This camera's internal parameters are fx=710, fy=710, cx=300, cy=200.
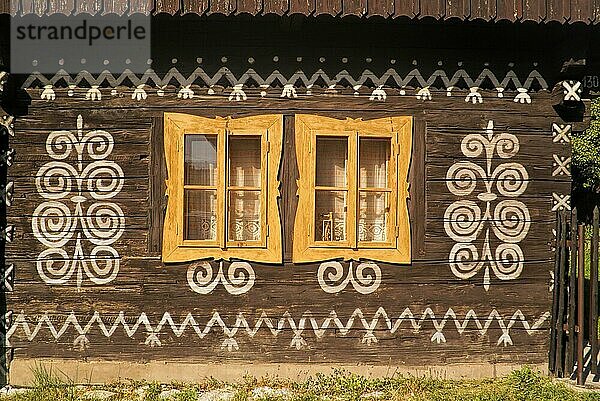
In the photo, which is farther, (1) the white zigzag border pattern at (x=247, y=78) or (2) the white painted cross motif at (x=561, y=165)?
(2) the white painted cross motif at (x=561, y=165)

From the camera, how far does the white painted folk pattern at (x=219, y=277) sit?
689cm

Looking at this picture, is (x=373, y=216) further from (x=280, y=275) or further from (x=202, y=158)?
(x=202, y=158)

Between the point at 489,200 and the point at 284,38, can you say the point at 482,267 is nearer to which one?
the point at 489,200

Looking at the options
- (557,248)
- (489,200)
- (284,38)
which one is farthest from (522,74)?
(284,38)

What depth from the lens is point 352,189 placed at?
6879 mm

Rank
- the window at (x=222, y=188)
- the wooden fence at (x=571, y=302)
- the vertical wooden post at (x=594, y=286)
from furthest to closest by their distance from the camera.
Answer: the window at (x=222, y=188)
the wooden fence at (x=571, y=302)
the vertical wooden post at (x=594, y=286)

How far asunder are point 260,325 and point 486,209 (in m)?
2.50

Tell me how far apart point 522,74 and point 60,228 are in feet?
15.7

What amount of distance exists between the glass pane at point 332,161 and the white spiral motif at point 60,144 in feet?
7.85

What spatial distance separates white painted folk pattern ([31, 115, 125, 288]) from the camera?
6.89 meters

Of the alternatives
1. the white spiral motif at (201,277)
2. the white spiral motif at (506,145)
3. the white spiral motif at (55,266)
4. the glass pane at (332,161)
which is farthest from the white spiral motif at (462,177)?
the white spiral motif at (55,266)

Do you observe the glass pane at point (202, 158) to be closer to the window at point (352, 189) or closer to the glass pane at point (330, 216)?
the window at point (352, 189)

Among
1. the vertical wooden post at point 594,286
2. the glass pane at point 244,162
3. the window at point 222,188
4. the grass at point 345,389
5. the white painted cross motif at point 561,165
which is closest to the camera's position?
the grass at point 345,389

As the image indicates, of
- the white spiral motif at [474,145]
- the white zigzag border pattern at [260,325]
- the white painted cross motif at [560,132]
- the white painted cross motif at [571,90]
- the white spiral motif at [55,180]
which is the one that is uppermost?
the white painted cross motif at [571,90]
